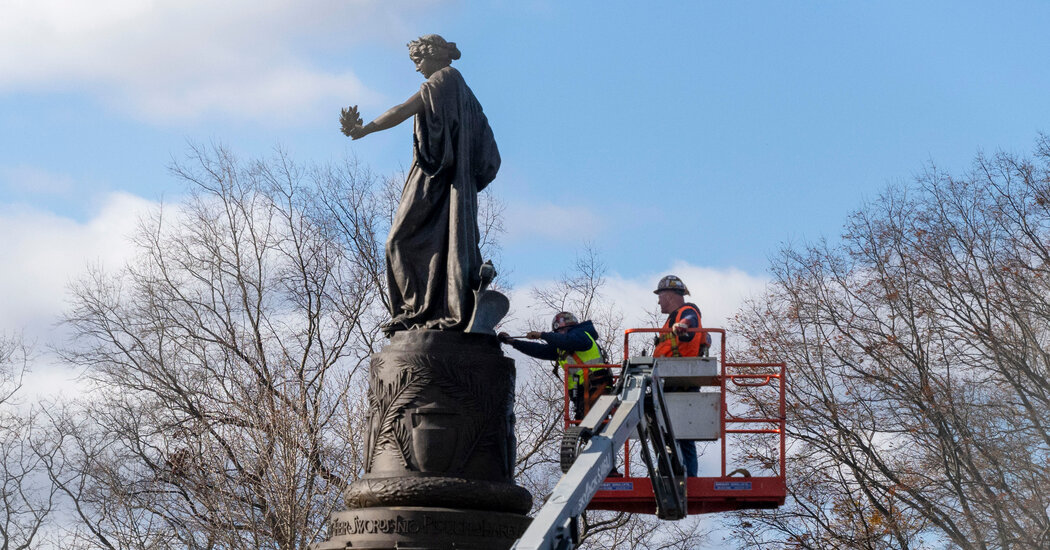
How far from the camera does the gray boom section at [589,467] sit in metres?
6.75

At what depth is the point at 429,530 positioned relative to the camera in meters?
9.14

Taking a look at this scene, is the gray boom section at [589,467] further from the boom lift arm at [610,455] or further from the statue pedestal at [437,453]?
the statue pedestal at [437,453]

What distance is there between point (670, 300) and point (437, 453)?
9.63 ft

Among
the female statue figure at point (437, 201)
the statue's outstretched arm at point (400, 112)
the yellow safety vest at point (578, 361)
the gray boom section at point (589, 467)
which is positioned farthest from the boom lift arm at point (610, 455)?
the statue's outstretched arm at point (400, 112)

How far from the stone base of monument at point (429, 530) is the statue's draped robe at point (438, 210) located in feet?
5.20

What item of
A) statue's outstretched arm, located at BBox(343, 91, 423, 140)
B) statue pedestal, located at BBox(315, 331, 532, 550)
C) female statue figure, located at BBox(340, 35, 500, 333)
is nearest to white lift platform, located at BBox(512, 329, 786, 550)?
statue pedestal, located at BBox(315, 331, 532, 550)

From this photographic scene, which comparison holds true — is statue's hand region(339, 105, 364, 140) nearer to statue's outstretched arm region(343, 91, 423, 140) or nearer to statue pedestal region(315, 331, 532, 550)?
statue's outstretched arm region(343, 91, 423, 140)

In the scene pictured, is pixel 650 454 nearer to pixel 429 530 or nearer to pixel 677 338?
pixel 677 338

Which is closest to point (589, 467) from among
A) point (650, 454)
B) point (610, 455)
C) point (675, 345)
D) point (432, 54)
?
point (610, 455)

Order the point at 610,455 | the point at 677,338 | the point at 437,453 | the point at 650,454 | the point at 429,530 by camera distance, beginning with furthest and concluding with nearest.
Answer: the point at 677,338 < the point at 650,454 < the point at 437,453 < the point at 429,530 < the point at 610,455

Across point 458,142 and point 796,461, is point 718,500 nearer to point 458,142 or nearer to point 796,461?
point 458,142

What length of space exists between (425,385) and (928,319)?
16055 millimetres

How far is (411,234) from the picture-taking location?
10.4m

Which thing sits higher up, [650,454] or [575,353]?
[575,353]
